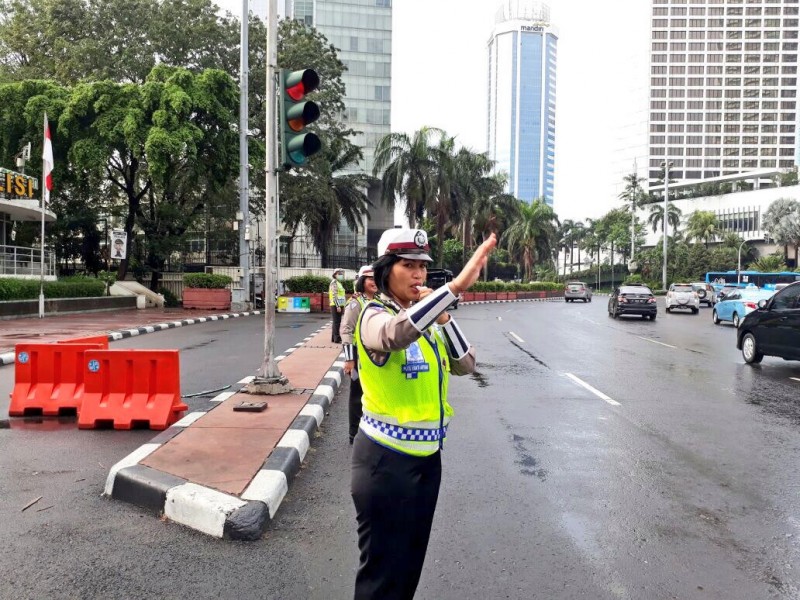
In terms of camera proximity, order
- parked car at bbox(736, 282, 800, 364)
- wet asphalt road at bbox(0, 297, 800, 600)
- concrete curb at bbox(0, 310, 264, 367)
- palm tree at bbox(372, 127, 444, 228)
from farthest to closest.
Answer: palm tree at bbox(372, 127, 444, 228) < concrete curb at bbox(0, 310, 264, 367) < parked car at bbox(736, 282, 800, 364) < wet asphalt road at bbox(0, 297, 800, 600)

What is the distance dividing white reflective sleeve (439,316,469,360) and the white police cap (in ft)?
1.09

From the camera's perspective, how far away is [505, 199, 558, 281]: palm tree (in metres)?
62.7

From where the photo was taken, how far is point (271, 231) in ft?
26.0

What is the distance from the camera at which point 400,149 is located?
133 feet

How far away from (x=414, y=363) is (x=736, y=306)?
81.5 feet

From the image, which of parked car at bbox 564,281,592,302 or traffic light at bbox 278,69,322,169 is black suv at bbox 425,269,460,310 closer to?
traffic light at bbox 278,69,322,169

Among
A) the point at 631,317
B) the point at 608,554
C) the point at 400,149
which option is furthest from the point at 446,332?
the point at 400,149

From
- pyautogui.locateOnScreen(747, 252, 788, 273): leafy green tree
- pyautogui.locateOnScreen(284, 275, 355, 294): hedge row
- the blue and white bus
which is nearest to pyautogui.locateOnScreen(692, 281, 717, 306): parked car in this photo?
the blue and white bus

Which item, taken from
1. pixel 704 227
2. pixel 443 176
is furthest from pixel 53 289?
pixel 704 227

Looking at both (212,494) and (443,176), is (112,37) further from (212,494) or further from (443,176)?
(212,494)

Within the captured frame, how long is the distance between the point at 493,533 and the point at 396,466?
1885 mm

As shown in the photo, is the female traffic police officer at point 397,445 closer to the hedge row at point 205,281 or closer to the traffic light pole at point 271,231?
the traffic light pole at point 271,231

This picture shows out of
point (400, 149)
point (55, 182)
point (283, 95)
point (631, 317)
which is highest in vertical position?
point (400, 149)

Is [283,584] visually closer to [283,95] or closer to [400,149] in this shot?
[283,95]
